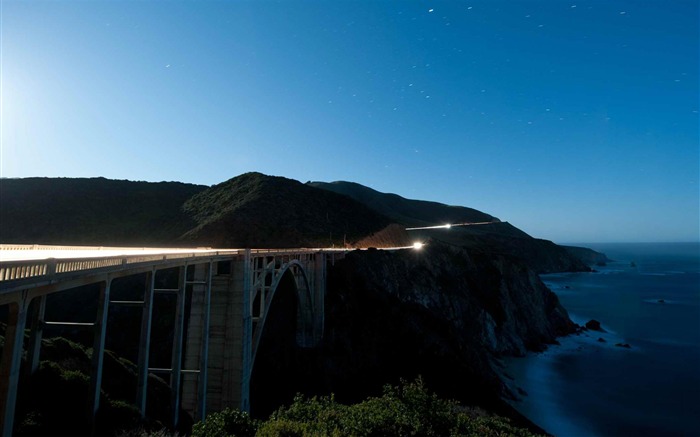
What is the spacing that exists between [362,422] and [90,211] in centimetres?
7065

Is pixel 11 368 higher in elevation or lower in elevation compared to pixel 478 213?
lower

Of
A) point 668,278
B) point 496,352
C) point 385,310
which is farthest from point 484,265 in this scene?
point 668,278

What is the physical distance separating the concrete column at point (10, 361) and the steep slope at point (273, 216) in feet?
158

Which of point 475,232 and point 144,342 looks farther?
point 475,232

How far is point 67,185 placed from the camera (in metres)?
75.9

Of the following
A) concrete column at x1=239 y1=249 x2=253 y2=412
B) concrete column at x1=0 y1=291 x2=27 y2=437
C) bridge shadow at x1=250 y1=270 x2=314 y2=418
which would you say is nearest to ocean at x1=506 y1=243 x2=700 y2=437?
bridge shadow at x1=250 y1=270 x2=314 y2=418

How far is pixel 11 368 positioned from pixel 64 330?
34182 mm

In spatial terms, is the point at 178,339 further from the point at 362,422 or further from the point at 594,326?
the point at 594,326

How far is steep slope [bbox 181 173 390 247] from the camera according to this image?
5662 cm

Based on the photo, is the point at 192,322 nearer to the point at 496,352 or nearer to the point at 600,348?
the point at 496,352

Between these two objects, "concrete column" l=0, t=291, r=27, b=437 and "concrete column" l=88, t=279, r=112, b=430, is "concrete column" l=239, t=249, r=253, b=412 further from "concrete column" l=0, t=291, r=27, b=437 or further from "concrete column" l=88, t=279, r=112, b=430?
"concrete column" l=0, t=291, r=27, b=437

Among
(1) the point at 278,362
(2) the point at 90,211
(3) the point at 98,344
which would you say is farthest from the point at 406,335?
(2) the point at 90,211

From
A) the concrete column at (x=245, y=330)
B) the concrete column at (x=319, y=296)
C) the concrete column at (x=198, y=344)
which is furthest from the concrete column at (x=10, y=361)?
the concrete column at (x=319, y=296)

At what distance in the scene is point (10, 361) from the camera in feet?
22.5
